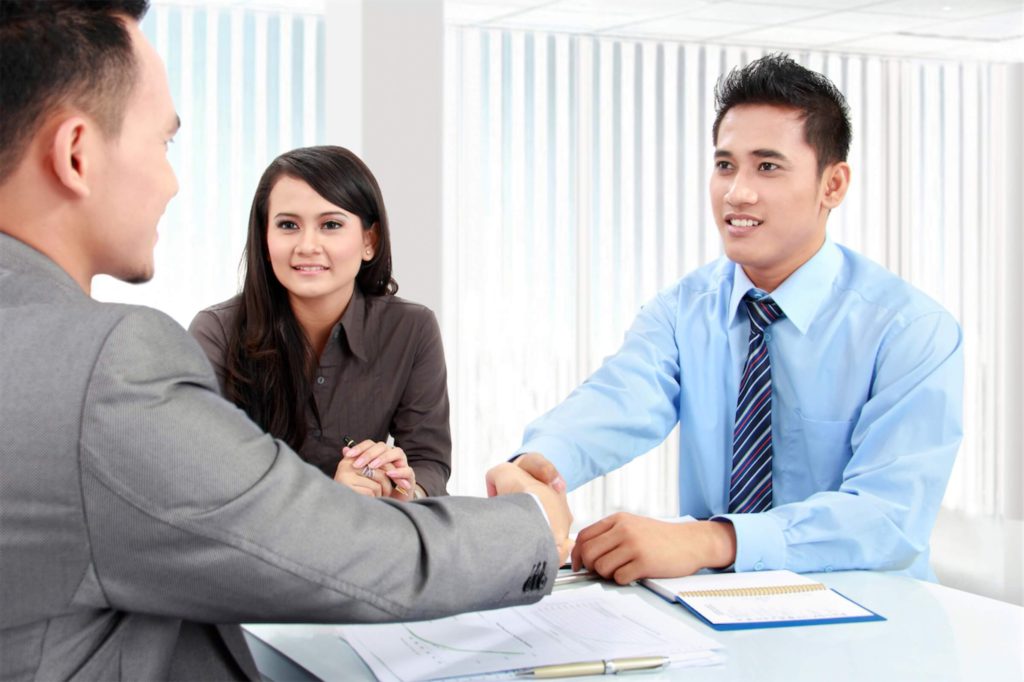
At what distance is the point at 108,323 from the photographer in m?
0.99

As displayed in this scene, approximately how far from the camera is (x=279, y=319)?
8.89ft

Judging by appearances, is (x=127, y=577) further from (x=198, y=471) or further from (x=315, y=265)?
(x=315, y=265)

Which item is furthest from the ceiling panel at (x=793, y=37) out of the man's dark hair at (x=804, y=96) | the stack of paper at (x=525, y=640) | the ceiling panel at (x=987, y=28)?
the stack of paper at (x=525, y=640)

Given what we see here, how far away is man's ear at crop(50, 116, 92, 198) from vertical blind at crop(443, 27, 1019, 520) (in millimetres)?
4696

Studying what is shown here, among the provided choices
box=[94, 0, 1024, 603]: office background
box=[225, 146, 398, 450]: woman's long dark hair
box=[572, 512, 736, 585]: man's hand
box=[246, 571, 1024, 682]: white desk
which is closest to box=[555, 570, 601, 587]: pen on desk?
box=[572, 512, 736, 585]: man's hand

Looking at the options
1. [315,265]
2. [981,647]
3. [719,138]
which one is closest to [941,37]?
[719,138]

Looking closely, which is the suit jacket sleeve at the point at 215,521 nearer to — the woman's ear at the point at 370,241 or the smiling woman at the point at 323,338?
the smiling woman at the point at 323,338

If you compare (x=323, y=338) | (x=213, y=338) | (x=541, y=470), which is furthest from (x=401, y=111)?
(x=541, y=470)

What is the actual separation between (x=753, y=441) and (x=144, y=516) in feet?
4.77

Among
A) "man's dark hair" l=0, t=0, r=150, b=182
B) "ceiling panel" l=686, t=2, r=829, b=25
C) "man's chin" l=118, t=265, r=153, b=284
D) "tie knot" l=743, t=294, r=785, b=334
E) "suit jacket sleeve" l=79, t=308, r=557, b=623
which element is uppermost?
"ceiling panel" l=686, t=2, r=829, b=25

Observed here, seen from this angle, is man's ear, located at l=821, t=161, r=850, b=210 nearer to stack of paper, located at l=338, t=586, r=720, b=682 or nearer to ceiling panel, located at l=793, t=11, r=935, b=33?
stack of paper, located at l=338, t=586, r=720, b=682

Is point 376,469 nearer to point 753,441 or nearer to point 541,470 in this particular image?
point 541,470

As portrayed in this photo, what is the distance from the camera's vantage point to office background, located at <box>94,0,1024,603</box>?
5469 millimetres

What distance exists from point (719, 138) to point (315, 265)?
3.25 feet
